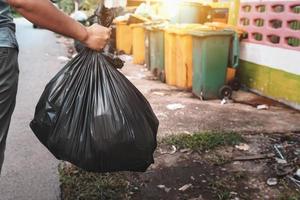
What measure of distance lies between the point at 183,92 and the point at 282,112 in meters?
1.79

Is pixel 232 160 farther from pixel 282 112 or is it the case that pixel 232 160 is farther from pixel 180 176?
pixel 282 112

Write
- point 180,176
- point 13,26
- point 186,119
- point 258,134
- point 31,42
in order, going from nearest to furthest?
point 13,26 < point 180,176 < point 258,134 < point 186,119 < point 31,42

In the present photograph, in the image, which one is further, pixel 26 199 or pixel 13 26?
pixel 26 199

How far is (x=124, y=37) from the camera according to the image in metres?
11.6

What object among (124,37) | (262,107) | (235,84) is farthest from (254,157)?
(124,37)

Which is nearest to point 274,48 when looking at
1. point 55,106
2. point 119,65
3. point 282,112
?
point 282,112

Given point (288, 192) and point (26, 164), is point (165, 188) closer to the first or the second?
point (288, 192)

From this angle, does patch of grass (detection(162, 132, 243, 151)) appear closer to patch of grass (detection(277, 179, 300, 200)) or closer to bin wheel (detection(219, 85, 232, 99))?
patch of grass (detection(277, 179, 300, 200))

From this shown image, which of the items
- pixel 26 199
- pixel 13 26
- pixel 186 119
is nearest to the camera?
pixel 13 26

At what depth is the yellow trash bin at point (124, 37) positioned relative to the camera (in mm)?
11469

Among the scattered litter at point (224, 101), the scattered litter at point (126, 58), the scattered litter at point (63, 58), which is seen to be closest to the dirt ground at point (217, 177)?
the scattered litter at point (224, 101)

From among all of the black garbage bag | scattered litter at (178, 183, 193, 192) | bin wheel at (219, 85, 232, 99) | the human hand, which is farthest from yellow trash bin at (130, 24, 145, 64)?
the human hand

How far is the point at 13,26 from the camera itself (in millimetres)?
2172

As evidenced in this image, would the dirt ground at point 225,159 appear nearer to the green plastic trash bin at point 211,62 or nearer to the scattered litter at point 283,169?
the scattered litter at point 283,169
